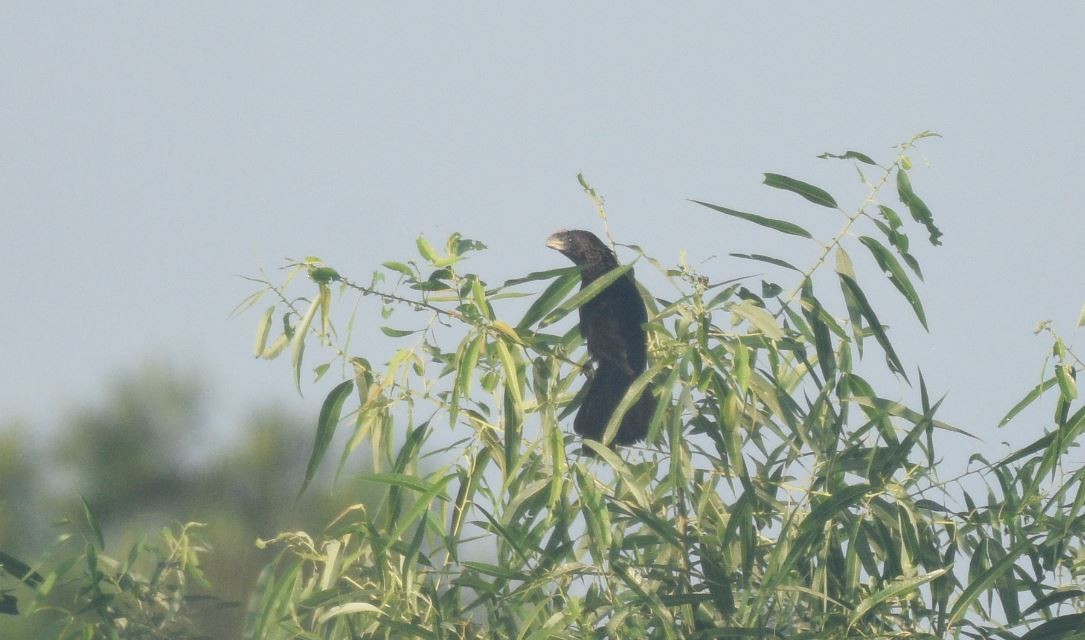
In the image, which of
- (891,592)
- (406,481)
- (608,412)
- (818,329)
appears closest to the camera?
(891,592)

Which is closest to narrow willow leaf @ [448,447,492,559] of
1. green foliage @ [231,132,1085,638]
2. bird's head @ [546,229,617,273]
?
green foliage @ [231,132,1085,638]

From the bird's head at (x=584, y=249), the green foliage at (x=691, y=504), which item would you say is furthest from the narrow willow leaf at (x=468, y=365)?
the bird's head at (x=584, y=249)

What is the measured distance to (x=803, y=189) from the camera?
2.14m

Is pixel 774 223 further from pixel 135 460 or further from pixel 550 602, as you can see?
pixel 135 460

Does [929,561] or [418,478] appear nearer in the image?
[418,478]

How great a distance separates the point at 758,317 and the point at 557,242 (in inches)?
56.9

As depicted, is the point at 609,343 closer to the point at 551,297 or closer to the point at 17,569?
the point at 551,297

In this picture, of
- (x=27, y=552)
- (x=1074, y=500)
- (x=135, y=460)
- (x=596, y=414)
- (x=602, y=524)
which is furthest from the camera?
(x=135, y=460)

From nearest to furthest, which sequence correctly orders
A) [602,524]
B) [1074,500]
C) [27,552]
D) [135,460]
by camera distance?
[602,524]
[1074,500]
[27,552]
[135,460]

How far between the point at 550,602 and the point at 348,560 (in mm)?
350

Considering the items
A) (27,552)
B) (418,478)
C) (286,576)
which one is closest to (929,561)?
(418,478)

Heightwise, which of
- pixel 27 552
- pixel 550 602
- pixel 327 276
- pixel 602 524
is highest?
pixel 327 276

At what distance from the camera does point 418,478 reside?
6.50ft

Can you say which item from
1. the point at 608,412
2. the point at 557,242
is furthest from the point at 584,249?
the point at 608,412
